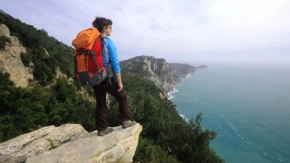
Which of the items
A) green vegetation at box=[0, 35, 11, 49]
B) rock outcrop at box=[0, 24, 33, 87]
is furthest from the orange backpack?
green vegetation at box=[0, 35, 11, 49]

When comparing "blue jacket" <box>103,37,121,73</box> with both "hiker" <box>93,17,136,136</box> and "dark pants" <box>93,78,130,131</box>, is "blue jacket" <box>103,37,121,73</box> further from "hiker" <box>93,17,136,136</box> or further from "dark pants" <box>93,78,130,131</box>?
"dark pants" <box>93,78,130,131</box>

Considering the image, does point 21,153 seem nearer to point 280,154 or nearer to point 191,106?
point 280,154

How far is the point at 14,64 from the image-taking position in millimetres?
21609

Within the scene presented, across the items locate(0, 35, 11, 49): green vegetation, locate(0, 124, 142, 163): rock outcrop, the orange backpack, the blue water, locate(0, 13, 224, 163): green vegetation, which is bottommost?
the blue water

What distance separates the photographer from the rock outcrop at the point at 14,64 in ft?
68.2

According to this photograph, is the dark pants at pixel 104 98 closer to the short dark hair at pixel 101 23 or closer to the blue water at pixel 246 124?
the short dark hair at pixel 101 23

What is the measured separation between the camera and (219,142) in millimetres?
52531

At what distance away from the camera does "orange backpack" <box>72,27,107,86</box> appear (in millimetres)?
4297

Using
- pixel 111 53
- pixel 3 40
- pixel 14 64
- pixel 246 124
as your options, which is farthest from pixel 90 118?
pixel 246 124

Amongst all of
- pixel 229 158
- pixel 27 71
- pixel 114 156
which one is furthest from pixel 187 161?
pixel 229 158

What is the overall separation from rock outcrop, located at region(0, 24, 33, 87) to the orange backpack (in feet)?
69.4

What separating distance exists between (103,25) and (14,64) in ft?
72.5

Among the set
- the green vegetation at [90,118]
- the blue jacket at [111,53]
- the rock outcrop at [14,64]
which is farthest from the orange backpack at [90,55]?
the rock outcrop at [14,64]

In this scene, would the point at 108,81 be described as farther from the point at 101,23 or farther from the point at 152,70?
the point at 152,70
